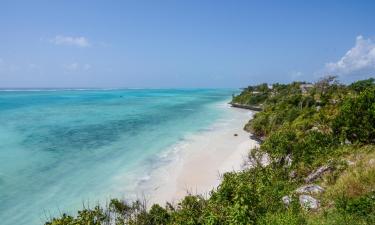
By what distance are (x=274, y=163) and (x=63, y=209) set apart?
1287cm

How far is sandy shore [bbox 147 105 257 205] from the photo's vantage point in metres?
20.6

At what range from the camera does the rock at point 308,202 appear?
32.7ft

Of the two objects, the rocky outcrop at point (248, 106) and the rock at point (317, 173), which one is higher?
the rock at point (317, 173)

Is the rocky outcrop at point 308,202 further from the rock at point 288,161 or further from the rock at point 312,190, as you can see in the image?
the rock at point 288,161

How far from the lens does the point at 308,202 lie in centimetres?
998

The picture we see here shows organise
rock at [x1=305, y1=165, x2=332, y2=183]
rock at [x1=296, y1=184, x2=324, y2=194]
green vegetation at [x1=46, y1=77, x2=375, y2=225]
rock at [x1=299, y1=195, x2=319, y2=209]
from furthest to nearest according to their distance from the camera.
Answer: rock at [x1=305, y1=165, x2=332, y2=183] → rock at [x1=296, y1=184, x2=324, y2=194] → rock at [x1=299, y1=195, x2=319, y2=209] → green vegetation at [x1=46, y1=77, x2=375, y2=225]

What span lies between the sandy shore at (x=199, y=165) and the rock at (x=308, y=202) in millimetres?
5078

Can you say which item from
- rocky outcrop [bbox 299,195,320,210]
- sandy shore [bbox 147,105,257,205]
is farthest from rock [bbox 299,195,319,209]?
sandy shore [bbox 147,105,257,205]

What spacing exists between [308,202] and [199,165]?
16569 mm

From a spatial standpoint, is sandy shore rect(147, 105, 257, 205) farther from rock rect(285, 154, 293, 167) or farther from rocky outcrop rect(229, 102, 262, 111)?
rocky outcrop rect(229, 102, 262, 111)

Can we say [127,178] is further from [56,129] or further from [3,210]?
[56,129]

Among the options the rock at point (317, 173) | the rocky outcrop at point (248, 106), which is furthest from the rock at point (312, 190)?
the rocky outcrop at point (248, 106)

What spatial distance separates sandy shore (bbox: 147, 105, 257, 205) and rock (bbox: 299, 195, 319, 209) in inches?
200

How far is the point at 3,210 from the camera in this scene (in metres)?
17.5
